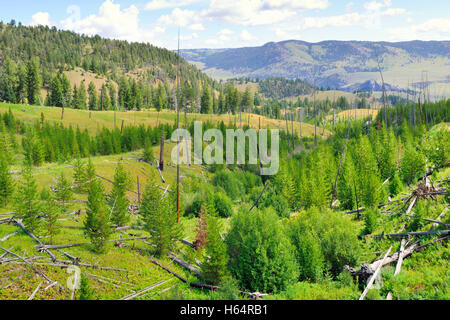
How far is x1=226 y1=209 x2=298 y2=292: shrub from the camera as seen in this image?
19516mm

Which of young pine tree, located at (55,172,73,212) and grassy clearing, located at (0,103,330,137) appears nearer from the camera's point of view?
young pine tree, located at (55,172,73,212)

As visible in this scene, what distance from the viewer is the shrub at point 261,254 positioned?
64.0 feet

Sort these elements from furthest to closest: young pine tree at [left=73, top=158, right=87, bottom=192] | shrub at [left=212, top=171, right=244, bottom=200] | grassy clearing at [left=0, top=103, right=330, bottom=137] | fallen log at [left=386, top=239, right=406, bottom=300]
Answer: grassy clearing at [left=0, top=103, right=330, bottom=137] < shrub at [left=212, top=171, right=244, bottom=200] < young pine tree at [left=73, top=158, right=87, bottom=192] < fallen log at [left=386, top=239, right=406, bottom=300]

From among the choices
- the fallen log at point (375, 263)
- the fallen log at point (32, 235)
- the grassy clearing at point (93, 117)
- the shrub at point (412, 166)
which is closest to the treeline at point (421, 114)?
the grassy clearing at point (93, 117)

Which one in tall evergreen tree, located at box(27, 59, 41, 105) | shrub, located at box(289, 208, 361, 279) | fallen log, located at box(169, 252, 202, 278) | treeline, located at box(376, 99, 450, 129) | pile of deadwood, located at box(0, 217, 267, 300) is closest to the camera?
pile of deadwood, located at box(0, 217, 267, 300)

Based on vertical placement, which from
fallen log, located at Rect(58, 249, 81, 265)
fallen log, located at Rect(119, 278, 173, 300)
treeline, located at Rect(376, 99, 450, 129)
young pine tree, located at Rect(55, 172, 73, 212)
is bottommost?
fallen log, located at Rect(119, 278, 173, 300)

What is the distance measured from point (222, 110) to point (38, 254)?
140 m

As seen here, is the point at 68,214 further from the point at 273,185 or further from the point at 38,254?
the point at 273,185

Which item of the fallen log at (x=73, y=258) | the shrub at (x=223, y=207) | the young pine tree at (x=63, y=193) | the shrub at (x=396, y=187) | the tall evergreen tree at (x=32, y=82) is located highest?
the tall evergreen tree at (x=32, y=82)

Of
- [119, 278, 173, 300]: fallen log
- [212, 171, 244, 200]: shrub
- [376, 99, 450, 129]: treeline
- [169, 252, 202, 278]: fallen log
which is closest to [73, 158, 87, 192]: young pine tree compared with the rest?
[169, 252, 202, 278]: fallen log

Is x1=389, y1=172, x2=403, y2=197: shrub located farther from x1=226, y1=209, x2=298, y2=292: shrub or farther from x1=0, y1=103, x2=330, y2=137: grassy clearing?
x1=0, y1=103, x2=330, y2=137: grassy clearing

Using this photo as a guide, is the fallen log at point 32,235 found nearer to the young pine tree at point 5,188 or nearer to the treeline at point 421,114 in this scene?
the young pine tree at point 5,188
